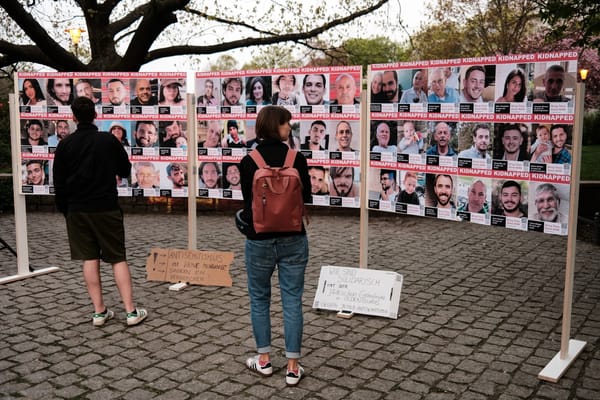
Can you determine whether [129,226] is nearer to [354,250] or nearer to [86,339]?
[354,250]

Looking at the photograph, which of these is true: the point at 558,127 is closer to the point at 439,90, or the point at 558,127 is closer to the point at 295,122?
the point at 439,90

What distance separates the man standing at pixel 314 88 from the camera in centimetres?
609

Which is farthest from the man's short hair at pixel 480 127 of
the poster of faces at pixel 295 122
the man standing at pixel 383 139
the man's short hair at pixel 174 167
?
the man's short hair at pixel 174 167

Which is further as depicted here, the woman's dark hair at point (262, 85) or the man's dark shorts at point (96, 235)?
the woman's dark hair at point (262, 85)

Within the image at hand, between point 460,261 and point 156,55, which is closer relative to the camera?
point 460,261

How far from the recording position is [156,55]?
620 inches

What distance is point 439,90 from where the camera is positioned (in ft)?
17.5

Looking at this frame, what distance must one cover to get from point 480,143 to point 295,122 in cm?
190

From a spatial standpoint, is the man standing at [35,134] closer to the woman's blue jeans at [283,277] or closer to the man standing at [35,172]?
the man standing at [35,172]

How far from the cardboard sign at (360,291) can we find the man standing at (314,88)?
1.61 metres

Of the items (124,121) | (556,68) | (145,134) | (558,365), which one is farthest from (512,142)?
(124,121)

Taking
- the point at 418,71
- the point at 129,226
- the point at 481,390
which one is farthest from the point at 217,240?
the point at 481,390

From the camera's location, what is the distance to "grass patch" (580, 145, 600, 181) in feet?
59.4

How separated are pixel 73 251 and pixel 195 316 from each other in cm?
120
